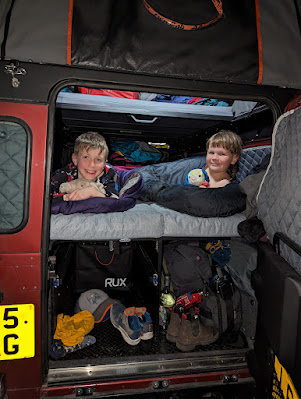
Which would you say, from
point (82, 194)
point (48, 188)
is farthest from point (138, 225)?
point (48, 188)

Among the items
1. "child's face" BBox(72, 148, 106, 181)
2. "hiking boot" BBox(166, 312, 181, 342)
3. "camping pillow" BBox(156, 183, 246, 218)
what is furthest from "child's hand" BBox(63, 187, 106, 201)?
"hiking boot" BBox(166, 312, 181, 342)

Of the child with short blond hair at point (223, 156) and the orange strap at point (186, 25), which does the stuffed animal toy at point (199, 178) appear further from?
the orange strap at point (186, 25)

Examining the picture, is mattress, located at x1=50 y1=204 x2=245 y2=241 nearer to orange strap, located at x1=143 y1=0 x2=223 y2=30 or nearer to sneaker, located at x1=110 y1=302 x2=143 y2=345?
sneaker, located at x1=110 y1=302 x2=143 y2=345

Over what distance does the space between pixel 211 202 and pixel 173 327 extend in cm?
96

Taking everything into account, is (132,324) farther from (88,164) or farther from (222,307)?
(88,164)

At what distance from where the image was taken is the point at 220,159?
2.14m

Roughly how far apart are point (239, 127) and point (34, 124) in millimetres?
1928

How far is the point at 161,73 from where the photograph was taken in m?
1.25

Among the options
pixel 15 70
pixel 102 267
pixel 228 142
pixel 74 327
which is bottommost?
pixel 74 327

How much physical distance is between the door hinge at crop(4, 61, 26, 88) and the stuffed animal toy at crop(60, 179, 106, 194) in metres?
0.83

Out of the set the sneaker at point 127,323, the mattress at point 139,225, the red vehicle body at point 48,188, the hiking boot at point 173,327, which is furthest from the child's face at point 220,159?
the sneaker at point 127,323

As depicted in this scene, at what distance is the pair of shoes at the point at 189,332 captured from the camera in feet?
5.53

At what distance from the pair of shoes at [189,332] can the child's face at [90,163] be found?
132 centimetres

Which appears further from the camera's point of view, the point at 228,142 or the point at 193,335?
the point at 228,142
